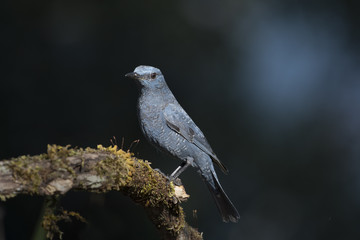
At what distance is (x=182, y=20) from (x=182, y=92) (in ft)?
2.58

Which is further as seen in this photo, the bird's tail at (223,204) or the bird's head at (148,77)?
the bird's tail at (223,204)

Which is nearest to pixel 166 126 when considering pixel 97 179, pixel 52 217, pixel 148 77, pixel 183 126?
pixel 183 126

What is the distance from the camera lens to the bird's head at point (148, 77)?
337 centimetres

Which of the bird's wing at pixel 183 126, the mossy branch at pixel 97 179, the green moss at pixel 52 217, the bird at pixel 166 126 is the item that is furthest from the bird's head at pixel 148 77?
the green moss at pixel 52 217

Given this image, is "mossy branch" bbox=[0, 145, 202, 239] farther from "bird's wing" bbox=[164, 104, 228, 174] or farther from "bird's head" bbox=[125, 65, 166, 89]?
"bird's head" bbox=[125, 65, 166, 89]

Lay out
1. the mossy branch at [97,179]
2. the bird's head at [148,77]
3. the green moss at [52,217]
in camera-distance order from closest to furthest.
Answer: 1. the mossy branch at [97,179]
2. the green moss at [52,217]
3. the bird's head at [148,77]

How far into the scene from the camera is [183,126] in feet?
11.3

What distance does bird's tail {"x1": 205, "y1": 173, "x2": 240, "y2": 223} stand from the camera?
11.8 feet

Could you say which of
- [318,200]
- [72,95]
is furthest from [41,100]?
[318,200]

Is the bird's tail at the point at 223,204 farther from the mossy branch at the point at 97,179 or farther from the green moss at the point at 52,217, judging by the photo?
the green moss at the point at 52,217

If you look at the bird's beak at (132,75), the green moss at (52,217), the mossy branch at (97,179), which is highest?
the bird's beak at (132,75)

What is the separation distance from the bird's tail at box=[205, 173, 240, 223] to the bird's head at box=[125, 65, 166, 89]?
0.90 metres

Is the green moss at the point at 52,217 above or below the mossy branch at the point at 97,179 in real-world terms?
below

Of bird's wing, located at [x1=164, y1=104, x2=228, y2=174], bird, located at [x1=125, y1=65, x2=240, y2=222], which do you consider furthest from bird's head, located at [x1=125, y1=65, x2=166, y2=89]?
bird's wing, located at [x1=164, y1=104, x2=228, y2=174]
